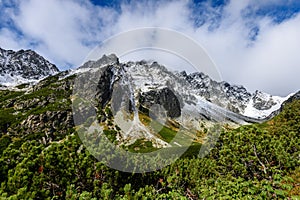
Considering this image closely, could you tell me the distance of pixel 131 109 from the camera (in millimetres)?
136500

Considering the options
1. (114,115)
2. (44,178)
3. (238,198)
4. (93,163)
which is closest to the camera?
(238,198)

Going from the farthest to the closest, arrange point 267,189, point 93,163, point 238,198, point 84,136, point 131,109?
point 131,109, point 84,136, point 93,163, point 238,198, point 267,189

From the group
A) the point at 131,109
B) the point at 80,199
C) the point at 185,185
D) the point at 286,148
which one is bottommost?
the point at 80,199

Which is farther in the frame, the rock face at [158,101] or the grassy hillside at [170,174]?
the rock face at [158,101]

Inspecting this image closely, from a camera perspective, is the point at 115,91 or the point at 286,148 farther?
the point at 115,91

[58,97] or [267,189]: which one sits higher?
[58,97]

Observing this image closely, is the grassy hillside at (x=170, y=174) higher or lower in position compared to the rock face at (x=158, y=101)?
lower

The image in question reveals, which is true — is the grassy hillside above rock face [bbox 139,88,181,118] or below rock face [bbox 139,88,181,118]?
below

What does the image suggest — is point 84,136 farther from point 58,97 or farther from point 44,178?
point 58,97

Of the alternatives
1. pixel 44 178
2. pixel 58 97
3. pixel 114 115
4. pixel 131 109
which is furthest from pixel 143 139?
pixel 44 178

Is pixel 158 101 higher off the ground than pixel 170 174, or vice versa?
pixel 158 101

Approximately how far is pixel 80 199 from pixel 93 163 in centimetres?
398

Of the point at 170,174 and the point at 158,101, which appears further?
the point at 158,101

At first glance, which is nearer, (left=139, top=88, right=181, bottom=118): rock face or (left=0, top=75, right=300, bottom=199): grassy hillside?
(left=0, top=75, right=300, bottom=199): grassy hillside
